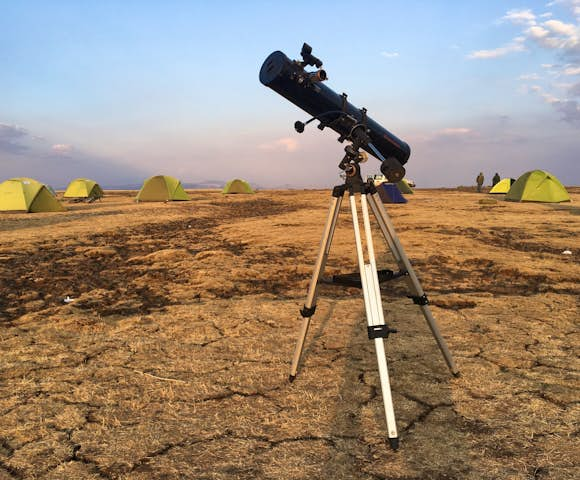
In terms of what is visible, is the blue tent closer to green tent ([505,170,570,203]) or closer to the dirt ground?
green tent ([505,170,570,203])

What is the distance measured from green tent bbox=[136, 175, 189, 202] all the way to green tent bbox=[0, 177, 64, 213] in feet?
19.3

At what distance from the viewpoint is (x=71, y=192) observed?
27188mm

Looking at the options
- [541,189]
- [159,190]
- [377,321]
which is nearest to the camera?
[377,321]

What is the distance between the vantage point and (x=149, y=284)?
571 cm

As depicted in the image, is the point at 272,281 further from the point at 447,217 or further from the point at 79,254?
the point at 447,217

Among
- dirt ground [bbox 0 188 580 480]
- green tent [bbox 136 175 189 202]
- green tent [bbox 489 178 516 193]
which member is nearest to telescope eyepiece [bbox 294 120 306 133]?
dirt ground [bbox 0 188 580 480]

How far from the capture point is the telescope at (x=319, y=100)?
2.48 metres

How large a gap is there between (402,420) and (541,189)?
67.7 feet

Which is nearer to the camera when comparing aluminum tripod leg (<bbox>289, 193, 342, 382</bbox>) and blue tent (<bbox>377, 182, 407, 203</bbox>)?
aluminum tripod leg (<bbox>289, 193, 342, 382</bbox>)

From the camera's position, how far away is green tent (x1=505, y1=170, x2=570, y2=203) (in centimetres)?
1878

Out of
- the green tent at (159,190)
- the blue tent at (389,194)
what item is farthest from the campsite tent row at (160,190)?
the blue tent at (389,194)

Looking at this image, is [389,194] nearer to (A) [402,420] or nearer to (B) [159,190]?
(B) [159,190]

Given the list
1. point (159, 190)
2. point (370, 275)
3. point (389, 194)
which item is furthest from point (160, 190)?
point (370, 275)

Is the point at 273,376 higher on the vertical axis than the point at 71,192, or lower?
lower
